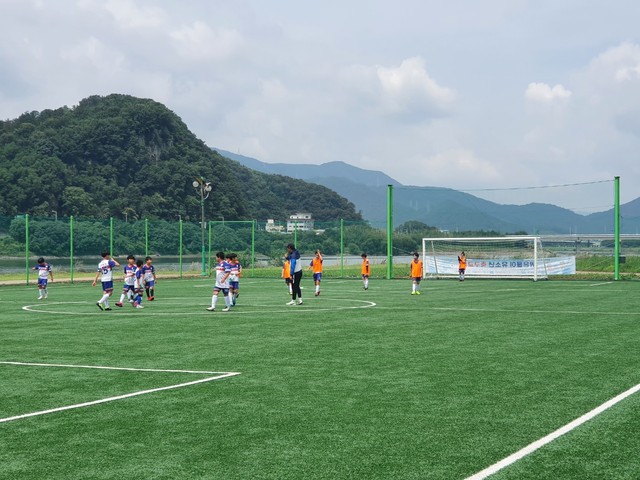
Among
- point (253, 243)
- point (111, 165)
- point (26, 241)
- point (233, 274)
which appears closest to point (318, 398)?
point (233, 274)

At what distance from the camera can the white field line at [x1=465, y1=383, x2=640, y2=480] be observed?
6402 millimetres

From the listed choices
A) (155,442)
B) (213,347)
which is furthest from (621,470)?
(213,347)

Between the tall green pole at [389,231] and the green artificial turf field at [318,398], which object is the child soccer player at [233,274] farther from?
the tall green pole at [389,231]

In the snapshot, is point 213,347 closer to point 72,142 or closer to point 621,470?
point 621,470

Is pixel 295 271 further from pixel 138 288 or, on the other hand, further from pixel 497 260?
pixel 497 260

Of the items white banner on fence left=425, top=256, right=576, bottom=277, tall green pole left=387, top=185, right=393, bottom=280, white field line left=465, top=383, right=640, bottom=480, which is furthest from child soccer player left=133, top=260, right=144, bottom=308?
white banner on fence left=425, top=256, right=576, bottom=277

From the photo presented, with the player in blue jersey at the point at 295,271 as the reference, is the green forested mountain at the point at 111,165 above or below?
above

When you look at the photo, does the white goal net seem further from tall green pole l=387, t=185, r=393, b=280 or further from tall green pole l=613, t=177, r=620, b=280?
tall green pole l=613, t=177, r=620, b=280

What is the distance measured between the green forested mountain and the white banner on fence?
190ft

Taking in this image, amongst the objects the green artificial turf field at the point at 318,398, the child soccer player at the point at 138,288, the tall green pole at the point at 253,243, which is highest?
the tall green pole at the point at 253,243

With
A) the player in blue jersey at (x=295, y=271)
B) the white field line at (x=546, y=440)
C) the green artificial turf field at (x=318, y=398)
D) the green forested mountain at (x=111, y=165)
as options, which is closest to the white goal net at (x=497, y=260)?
the player in blue jersey at (x=295, y=271)

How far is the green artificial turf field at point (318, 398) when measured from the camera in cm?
676

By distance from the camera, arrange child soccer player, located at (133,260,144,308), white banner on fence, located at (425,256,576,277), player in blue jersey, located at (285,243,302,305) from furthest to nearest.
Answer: white banner on fence, located at (425,256,576,277) → player in blue jersey, located at (285,243,302,305) → child soccer player, located at (133,260,144,308)

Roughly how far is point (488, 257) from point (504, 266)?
1.72m
